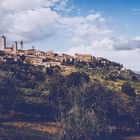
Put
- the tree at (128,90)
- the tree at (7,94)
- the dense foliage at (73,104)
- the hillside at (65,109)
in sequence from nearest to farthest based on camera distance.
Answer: the hillside at (65,109), the dense foliage at (73,104), the tree at (7,94), the tree at (128,90)

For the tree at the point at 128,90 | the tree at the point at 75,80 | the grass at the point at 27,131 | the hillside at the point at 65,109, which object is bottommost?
the grass at the point at 27,131

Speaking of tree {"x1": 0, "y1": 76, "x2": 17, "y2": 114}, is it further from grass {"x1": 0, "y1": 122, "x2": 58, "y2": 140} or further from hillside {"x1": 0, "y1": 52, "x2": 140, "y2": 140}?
grass {"x1": 0, "y1": 122, "x2": 58, "y2": 140}

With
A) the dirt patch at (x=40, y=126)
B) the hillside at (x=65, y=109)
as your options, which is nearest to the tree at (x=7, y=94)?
the hillside at (x=65, y=109)

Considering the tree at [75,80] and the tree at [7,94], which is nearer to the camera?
the tree at [7,94]

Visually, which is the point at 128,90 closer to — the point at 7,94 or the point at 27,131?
the point at 7,94

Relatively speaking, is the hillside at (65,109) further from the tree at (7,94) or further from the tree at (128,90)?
the tree at (128,90)

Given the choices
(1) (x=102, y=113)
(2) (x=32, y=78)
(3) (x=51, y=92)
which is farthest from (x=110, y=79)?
(1) (x=102, y=113)

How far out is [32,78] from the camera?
137 meters

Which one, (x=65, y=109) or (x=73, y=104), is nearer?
(x=73, y=104)

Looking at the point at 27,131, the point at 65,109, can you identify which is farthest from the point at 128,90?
the point at 27,131

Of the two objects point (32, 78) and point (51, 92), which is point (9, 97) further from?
point (32, 78)

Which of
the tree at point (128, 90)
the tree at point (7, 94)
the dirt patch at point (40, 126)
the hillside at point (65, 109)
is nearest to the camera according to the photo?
the hillside at point (65, 109)

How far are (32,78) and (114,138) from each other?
5283 cm

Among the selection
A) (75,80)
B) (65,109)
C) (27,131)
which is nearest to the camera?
(27,131)
